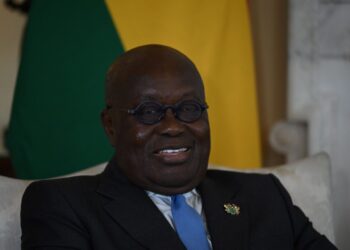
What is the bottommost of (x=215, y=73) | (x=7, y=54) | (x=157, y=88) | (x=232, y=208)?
(x=232, y=208)

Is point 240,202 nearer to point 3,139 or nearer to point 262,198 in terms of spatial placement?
point 262,198

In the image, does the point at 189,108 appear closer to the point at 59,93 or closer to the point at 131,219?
the point at 131,219

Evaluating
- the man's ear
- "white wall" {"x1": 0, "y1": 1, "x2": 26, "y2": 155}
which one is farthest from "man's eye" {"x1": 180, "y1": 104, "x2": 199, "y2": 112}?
"white wall" {"x1": 0, "y1": 1, "x2": 26, "y2": 155}

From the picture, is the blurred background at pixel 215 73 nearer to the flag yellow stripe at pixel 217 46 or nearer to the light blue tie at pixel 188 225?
the flag yellow stripe at pixel 217 46

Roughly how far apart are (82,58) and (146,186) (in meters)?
0.98

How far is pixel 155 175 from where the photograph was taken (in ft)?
4.45

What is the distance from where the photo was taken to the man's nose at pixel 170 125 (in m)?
1.34

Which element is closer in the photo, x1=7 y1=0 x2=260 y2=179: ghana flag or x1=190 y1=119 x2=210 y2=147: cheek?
x1=190 y1=119 x2=210 y2=147: cheek

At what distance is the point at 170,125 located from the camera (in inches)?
52.7

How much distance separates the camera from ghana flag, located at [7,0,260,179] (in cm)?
219

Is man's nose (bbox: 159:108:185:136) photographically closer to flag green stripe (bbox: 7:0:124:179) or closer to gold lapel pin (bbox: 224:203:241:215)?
gold lapel pin (bbox: 224:203:241:215)

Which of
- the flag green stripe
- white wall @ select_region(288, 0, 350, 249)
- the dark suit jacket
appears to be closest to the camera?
the dark suit jacket

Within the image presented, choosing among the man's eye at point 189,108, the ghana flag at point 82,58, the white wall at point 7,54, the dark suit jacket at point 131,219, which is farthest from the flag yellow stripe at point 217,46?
the man's eye at point 189,108

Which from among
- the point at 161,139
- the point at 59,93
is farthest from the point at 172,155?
the point at 59,93
